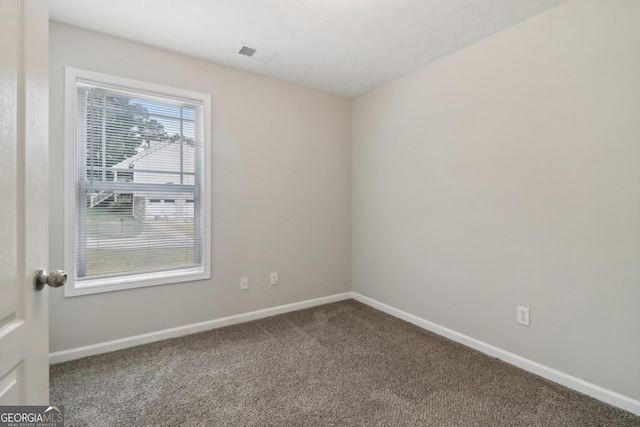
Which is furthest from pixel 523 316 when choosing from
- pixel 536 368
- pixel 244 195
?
pixel 244 195

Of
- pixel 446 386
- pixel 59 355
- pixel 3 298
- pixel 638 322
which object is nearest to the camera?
pixel 3 298

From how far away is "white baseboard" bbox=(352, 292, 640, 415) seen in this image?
170 centimetres

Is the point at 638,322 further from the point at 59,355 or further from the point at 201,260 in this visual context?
the point at 59,355

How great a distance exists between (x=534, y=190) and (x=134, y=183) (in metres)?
3.07

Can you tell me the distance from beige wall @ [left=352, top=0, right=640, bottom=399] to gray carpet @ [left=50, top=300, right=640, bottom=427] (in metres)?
0.34

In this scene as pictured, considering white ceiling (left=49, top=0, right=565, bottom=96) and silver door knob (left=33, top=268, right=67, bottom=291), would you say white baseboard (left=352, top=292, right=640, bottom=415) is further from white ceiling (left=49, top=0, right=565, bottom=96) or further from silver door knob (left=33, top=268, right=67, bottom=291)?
silver door knob (left=33, top=268, right=67, bottom=291)

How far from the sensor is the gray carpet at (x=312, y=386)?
5.35ft

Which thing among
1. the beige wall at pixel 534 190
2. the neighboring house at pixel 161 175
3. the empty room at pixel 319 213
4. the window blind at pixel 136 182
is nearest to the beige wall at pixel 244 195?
the empty room at pixel 319 213

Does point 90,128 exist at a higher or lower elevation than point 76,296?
higher

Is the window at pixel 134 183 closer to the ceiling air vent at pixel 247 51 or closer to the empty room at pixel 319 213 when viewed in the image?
the empty room at pixel 319 213

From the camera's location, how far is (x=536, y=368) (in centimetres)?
204

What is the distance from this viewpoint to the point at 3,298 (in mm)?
708

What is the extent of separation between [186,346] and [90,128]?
1.89 m

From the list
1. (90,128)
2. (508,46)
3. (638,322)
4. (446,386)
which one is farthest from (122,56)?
(638,322)
